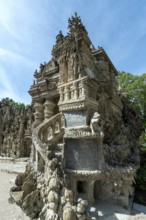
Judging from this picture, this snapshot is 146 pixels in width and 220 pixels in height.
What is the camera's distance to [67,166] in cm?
530

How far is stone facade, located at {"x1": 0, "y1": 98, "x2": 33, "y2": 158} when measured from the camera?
2161cm

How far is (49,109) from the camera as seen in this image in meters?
8.40

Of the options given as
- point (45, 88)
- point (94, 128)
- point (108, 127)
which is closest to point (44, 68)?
point (45, 88)

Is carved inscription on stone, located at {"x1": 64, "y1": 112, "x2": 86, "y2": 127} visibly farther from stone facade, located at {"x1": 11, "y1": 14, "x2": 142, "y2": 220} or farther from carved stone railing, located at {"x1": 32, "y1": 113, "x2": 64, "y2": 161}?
carved stone railing, located at {"x1": 32, "y1": 113, "x2": 64, "y2": 161}

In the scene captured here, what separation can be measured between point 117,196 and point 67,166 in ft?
6.19

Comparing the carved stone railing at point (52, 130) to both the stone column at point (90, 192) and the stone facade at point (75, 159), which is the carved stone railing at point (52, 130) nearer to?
the stone facade at point (75, 159)

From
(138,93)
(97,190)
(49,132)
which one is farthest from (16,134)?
(97,190)

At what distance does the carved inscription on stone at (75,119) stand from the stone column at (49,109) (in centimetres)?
261

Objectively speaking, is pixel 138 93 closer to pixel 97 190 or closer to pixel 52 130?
pixel 52 130

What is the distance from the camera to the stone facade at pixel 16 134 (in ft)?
70.9

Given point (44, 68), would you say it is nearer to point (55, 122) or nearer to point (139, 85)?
point (55, 122)

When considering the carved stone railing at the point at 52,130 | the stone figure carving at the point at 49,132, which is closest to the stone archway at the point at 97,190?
the carved stone railing at the point at 52,130

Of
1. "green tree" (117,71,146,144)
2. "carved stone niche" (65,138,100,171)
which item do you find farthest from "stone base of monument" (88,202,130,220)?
"green tree" (117,71,146,144)

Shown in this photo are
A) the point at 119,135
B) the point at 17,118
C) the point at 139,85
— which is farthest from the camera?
the point at 17,118
